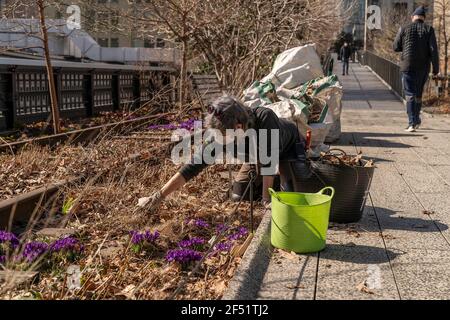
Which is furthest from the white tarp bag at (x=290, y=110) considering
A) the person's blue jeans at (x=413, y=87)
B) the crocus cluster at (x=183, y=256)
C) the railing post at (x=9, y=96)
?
the railing post at (x=9, y=96)

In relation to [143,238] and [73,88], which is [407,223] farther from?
[73,88]

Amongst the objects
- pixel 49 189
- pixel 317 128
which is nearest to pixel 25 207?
pixel 49 189

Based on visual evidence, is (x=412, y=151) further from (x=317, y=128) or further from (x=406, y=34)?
(x=406, y=34)

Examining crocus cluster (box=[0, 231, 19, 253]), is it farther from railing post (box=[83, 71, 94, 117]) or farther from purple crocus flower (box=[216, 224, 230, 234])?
railing post (box=[83, 71, 94, 117])

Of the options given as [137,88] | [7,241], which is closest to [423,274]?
[7,241]

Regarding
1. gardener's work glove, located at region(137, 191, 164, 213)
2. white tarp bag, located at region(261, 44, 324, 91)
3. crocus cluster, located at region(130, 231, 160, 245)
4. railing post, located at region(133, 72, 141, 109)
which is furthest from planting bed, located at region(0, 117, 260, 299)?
railing post, located at region(133, 72, 141, 109)

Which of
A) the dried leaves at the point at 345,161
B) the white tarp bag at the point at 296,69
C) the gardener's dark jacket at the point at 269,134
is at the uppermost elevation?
the white tarp bag at the point at 296,69

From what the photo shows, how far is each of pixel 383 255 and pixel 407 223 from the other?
1.07m

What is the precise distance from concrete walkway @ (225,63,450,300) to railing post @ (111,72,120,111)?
30.0 feet

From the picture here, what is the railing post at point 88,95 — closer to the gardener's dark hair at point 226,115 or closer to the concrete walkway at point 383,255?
the concrete walkway at point 383,255

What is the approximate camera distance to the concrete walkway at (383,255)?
162 inches

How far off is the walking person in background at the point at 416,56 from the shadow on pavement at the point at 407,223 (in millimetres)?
6537

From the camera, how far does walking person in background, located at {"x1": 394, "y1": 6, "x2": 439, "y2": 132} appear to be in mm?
12148

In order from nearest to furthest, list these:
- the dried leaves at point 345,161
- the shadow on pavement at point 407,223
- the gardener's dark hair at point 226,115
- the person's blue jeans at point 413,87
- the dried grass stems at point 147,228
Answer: the dried grass stems at point 147,228 → the gardener's dark hair at point 226,115 → the shadow on pavement at point 407,223 → the dried leaves at point 345,161 → the person's blue jeans at point 413,87
